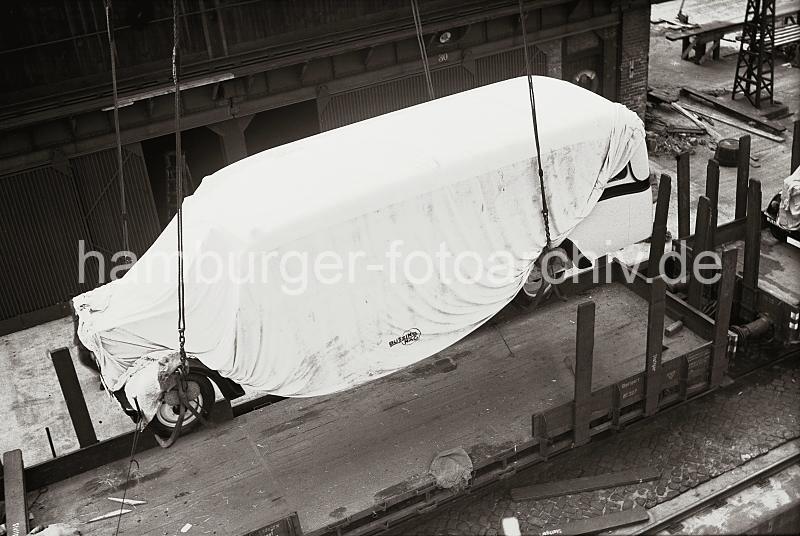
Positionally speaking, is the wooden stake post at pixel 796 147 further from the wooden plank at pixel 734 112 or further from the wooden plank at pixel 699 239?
the wooden plank at pixel 734 112

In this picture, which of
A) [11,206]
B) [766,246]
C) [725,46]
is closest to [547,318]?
[766,246]

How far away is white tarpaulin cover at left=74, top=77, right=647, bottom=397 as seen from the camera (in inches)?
362

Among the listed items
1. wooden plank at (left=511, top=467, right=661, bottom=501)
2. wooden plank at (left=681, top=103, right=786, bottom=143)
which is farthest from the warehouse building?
wooden plank at (left=511, top=467, right=661, bottom=501)

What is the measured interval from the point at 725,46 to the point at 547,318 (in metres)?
18.4

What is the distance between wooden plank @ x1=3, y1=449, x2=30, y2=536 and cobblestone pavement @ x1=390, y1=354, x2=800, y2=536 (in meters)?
4.09

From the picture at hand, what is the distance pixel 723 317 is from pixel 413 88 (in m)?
8.89

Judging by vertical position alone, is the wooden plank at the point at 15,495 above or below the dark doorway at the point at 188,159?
below

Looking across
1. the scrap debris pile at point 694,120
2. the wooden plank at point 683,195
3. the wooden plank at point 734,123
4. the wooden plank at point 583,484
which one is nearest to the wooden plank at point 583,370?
the wooden plank at point 583,484

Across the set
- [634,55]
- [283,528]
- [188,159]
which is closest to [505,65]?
[634,55]

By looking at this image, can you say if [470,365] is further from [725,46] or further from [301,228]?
[725,46]

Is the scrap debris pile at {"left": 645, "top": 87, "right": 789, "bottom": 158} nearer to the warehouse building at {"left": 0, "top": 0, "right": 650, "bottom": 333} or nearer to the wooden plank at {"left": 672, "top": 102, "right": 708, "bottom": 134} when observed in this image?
the wooden plank at {"left": 672, "top": 102, "right": 708, "bottom": 134}

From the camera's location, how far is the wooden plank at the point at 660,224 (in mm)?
12320

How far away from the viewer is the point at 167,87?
1490 centimetres

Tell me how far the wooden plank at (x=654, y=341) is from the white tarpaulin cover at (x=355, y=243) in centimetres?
138
